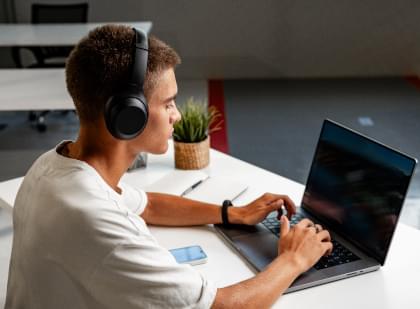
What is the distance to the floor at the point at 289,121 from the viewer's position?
12.6ft

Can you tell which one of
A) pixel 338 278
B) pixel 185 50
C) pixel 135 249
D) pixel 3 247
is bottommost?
pixel 3 247

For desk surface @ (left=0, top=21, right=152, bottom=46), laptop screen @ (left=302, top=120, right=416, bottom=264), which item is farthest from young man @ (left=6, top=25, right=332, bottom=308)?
desk surface @ (left=0, top=21, right=152, bottom=46)

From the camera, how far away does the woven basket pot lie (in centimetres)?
181

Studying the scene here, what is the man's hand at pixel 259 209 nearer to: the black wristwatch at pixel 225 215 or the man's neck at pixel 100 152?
the black wristwatch at pixel 225 215

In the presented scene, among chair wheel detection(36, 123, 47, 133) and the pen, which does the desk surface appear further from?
the pen

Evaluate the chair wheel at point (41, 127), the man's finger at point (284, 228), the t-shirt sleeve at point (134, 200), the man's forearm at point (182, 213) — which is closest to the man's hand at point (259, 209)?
the man's forearm at point (182, 213)

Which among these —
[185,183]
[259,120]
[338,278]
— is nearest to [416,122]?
[259,120]

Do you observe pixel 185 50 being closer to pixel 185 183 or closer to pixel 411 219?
pixel 411 219

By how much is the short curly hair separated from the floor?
2.34m

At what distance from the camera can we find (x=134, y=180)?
1.77 meters

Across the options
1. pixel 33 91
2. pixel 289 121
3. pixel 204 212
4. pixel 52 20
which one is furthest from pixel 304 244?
pixel 52 20

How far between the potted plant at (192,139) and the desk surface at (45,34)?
7.32ft

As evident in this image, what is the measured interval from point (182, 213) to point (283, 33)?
4.45m

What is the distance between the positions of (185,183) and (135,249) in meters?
0.78
